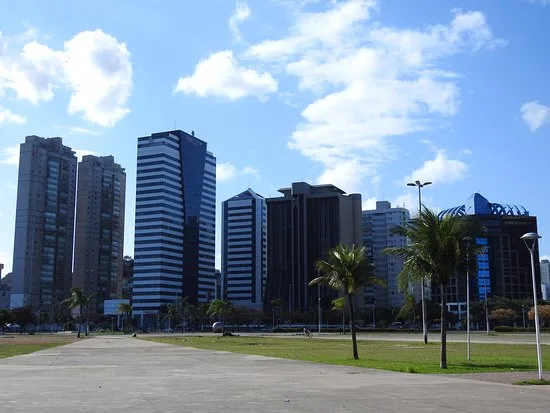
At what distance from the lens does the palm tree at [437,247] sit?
28531 millimetres

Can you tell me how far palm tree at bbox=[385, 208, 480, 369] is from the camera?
28531 mm

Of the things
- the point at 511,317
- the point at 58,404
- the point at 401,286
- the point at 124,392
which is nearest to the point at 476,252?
the point at 401,286


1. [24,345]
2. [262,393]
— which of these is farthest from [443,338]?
[24,345]

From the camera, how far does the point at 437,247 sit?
93.8ft

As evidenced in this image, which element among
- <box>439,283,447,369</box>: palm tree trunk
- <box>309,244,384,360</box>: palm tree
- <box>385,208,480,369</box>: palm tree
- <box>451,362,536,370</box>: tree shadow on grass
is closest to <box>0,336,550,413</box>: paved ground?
<box>439,283,447,369</box>: palm tree trunk

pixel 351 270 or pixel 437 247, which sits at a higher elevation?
pixel 437 247

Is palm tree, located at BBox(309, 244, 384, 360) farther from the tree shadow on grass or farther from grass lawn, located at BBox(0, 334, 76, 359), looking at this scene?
grass lawn, located at BBox(0, 334, 76, 359)

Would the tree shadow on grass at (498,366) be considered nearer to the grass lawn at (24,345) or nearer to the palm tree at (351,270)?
the palm tree at (351,270)

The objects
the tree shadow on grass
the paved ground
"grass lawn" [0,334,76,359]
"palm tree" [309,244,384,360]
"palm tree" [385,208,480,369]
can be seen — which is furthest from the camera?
"grass lawn" [0,334,76,359]

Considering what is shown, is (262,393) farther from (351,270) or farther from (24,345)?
(24,345)

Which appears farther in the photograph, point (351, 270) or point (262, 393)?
point (351, 270)

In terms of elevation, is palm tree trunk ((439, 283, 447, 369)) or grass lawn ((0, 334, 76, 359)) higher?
palm tree trunk ((439, 283, 447, 369))

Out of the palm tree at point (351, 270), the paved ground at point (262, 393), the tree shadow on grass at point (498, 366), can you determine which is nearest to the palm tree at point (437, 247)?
the tree shadow on grass at point (498, 366)

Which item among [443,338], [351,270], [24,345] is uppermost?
[351,270]
